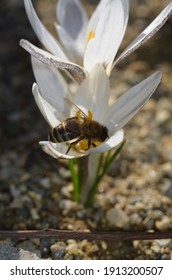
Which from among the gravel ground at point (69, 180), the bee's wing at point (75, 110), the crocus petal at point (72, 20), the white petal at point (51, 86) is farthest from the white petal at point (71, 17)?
the gravel ground at point (69, 180)

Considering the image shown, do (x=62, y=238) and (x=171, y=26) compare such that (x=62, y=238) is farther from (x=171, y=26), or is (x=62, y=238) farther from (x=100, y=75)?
(x=171, y=26)

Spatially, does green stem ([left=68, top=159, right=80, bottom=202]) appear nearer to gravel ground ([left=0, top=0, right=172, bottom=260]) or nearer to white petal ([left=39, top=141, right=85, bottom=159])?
gravel ground ([left=0, top=0, right=172, bottom=260])

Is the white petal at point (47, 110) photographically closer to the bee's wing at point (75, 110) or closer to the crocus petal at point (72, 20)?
the bee's wing at point (75, 110)

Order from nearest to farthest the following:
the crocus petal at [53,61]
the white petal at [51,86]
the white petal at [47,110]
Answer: the crocus petal at [53,61] < the white petal at [47,110] < the white petal at [51,86]

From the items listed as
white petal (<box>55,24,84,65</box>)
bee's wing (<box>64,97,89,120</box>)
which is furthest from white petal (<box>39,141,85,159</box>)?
white petal (<box>55,24,84,65</box>)

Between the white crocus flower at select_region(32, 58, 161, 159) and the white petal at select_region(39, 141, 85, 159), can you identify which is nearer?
the white petal at select_region(39, 141, 85, 159)
